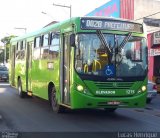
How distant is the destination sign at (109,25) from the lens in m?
12.4

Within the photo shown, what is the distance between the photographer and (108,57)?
1234 centimetres

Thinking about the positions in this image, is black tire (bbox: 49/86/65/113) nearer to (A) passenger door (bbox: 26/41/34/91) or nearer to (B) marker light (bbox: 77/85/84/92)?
(B) marker light (bbox: 77/85/84/92)

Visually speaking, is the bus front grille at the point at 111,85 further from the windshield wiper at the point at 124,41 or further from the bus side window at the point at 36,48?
the bus side window at the point at 36,48

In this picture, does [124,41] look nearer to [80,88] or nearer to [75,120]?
[80,88]

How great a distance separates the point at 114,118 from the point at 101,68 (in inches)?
75.7

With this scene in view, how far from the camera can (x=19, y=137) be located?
31.3ft

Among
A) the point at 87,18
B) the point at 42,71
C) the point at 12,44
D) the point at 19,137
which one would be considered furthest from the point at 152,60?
the point at 19,137

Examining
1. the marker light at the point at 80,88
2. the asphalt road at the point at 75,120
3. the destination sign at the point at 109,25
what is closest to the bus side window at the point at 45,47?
the asphalt road at the point at 75,120

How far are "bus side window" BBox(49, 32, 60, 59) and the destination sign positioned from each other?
1755mm

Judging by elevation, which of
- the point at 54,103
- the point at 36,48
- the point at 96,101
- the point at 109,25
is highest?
the point at 109,25

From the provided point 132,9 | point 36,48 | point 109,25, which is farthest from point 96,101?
point 132,9

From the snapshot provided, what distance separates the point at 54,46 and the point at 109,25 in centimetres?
248

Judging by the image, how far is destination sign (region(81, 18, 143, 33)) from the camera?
1238 centimetres

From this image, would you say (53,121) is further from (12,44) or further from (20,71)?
(12,44)
